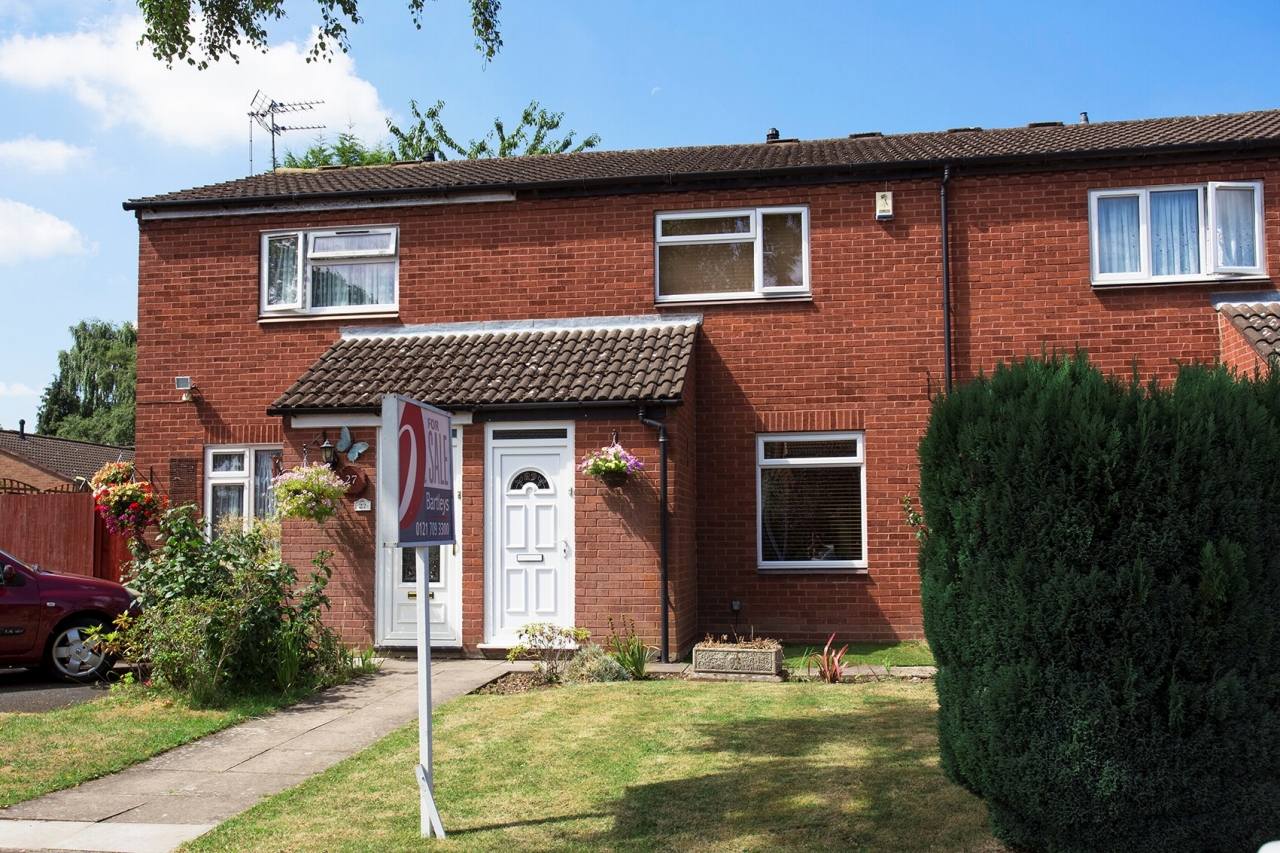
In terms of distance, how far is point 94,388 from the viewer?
2154 inches

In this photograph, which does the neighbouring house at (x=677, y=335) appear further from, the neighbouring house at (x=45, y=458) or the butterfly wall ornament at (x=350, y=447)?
the neighbouring house at (x=45, y=458)

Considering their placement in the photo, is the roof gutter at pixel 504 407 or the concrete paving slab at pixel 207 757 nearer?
the concrete paving slab at pixel 207 757

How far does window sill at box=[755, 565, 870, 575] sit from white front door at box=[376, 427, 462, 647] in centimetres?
357

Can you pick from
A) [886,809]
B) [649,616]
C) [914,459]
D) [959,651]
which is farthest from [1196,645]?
[914,459]

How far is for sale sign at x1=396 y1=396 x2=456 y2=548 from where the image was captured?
556cm

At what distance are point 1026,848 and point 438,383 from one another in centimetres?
844

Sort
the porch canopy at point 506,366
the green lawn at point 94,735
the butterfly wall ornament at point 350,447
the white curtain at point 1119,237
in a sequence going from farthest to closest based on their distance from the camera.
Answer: the white curtain at point 1119,237, the butterfly wall ornament at point 350,447, the porch canopy at point 506,366, the green lawn at point 94,735

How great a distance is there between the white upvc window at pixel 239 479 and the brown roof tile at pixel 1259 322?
11.5m

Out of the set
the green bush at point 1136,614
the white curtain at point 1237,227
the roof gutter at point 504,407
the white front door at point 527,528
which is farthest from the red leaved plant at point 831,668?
the white curtain at point 1237,227

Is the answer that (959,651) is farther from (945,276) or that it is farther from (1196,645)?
(945,276)

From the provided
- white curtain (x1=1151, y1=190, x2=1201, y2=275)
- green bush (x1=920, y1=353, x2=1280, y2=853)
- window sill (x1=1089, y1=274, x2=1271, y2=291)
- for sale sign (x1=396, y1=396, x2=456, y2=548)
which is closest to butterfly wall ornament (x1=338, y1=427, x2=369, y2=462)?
for sale sign (x1=396, y1=396, x2=456, y2=548)

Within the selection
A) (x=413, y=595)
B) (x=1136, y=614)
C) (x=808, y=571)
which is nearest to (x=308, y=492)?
(x=413, y=595)

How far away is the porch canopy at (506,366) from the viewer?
11.5 meters

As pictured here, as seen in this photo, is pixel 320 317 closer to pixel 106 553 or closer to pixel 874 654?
pixel 106 553
